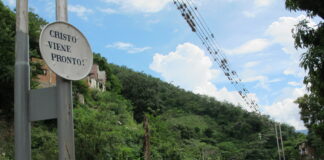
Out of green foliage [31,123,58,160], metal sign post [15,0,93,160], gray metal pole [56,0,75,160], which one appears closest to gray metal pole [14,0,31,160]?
metal sign post [15,0,93,160]

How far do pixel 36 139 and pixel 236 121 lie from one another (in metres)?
51.7

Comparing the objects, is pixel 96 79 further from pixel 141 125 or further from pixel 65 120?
pixel 65 120

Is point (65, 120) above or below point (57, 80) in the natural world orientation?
below

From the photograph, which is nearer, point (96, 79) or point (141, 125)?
point (141, 125)

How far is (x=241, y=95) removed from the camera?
24.8 m

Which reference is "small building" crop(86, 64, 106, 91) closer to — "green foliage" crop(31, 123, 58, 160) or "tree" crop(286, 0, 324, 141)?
"green foliage" crop(31, 123, 58, 160)

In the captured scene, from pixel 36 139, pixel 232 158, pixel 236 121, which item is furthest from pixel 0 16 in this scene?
pixel 236 121

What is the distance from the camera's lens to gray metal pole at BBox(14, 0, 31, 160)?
2.88 m

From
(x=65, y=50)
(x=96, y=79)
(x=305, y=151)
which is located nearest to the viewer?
(x=65, y=50)

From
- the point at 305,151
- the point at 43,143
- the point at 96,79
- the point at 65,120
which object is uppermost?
the point at 96,79

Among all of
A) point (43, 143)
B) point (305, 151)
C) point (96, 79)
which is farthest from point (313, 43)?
point (305, 151)

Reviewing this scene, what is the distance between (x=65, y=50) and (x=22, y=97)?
551 mm

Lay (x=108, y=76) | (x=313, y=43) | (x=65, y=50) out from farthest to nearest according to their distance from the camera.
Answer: (x=108, y=76), (x=313, y=43), (x=65, y=50)

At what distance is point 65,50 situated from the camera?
2881mm
